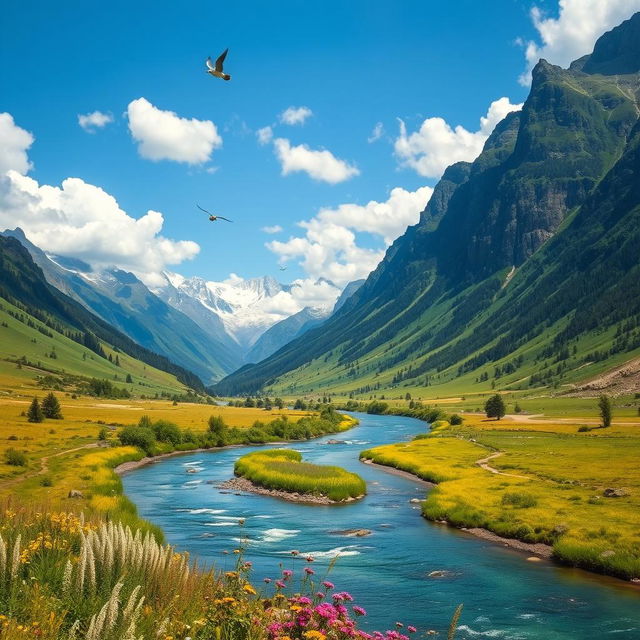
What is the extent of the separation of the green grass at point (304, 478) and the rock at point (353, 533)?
15121 millimetres

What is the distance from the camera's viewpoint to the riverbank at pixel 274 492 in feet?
212

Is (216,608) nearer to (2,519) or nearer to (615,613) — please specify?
(2,519)

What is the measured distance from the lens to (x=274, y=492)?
227ft

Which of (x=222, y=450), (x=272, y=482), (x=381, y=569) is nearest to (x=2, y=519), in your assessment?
(x=381, y=569)

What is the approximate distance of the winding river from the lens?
29781mm

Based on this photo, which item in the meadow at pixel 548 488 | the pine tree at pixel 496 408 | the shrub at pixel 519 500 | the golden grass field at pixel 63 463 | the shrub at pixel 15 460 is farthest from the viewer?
the pine tree at pixel 496 408

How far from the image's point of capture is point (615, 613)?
101 feet

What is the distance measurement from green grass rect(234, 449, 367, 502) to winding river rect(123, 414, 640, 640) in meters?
2.93

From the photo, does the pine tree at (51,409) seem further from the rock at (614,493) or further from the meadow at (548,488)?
the rock at (614,493)

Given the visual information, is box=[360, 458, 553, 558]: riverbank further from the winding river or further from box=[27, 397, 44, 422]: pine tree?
box=[27, 397, 44, 422]: pine tree

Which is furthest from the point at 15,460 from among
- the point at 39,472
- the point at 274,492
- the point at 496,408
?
the point at 496,408

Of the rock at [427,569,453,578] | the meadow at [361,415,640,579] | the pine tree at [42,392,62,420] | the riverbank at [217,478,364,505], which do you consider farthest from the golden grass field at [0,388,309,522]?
the meadow at [361,415,640,579]

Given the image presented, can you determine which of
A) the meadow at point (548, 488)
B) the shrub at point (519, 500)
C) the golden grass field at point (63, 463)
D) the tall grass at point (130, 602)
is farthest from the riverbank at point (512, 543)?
the tall grass at point (130, 602)

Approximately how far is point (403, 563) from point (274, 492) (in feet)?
104
